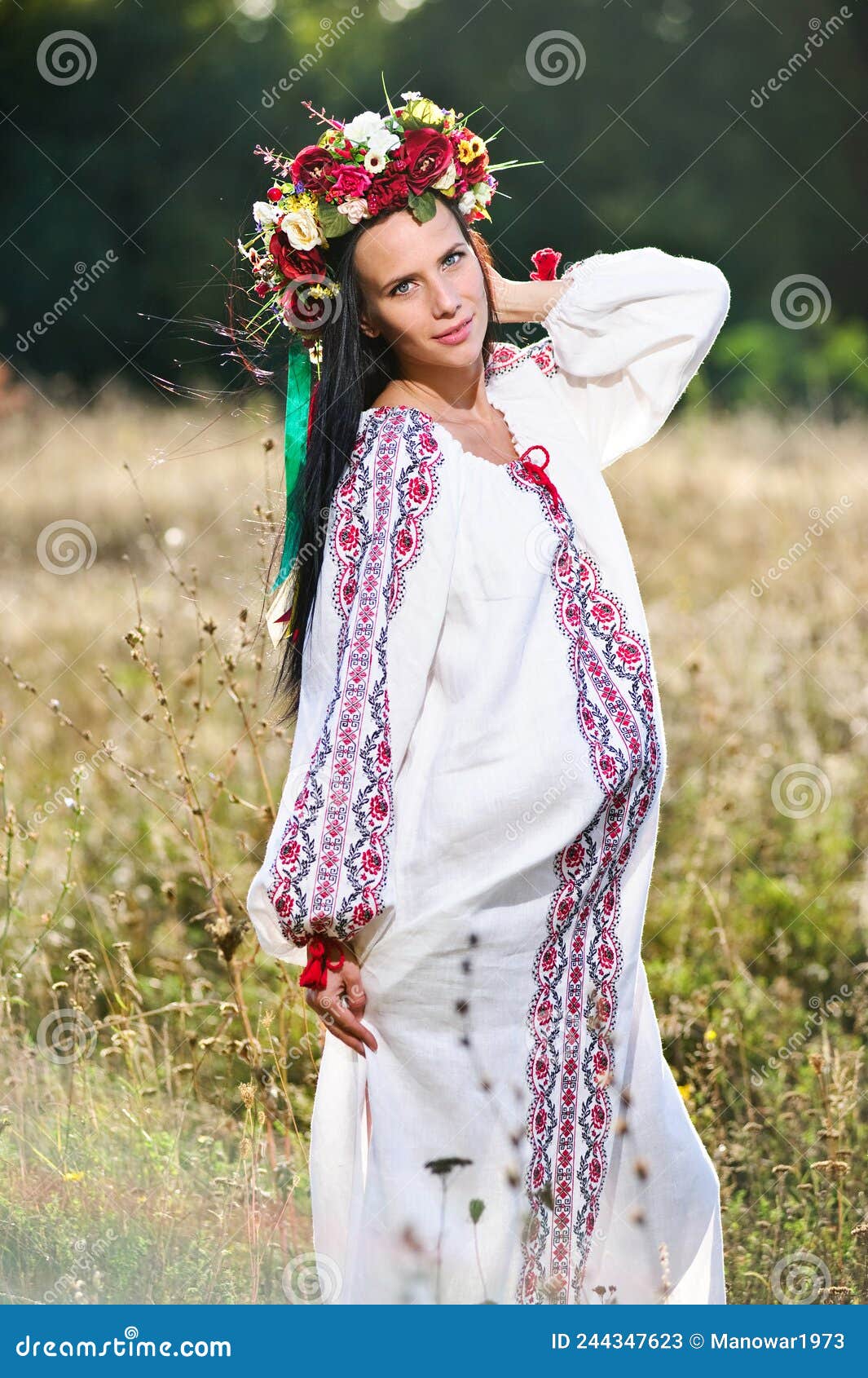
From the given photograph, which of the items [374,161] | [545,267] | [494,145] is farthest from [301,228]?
[494,145]

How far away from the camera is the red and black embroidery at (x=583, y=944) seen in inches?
86.2

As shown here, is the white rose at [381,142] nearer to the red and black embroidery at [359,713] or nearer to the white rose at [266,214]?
the white rose at [266,214]

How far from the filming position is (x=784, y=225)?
19.4 m

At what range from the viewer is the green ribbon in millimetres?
2299

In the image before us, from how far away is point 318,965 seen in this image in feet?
6.91

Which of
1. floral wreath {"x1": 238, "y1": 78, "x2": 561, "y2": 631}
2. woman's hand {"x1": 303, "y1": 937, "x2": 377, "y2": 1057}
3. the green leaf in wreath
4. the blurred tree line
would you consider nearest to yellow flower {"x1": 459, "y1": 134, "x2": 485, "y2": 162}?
floral wreath {"x1": 238, "y1": 78, "x2": 561, "y2": 631}

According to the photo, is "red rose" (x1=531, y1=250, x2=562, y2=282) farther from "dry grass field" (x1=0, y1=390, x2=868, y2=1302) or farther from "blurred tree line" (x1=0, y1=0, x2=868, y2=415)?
"blurred tree line" (x1=0, y1=0, x2=868, y2=415)

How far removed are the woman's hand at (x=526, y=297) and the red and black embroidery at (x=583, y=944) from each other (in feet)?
1.23

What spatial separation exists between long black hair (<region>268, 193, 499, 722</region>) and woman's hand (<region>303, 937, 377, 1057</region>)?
49 centimetres

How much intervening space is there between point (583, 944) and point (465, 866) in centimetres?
26

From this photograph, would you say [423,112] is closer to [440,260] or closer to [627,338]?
[440,260]

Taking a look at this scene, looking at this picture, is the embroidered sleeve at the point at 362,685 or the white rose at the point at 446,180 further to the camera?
the white rose at the point at 446,180

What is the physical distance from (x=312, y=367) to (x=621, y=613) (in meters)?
0.65

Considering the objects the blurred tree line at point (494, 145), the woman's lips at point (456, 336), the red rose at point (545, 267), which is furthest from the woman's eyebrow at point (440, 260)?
the blurred tree line at point (494, 145)
